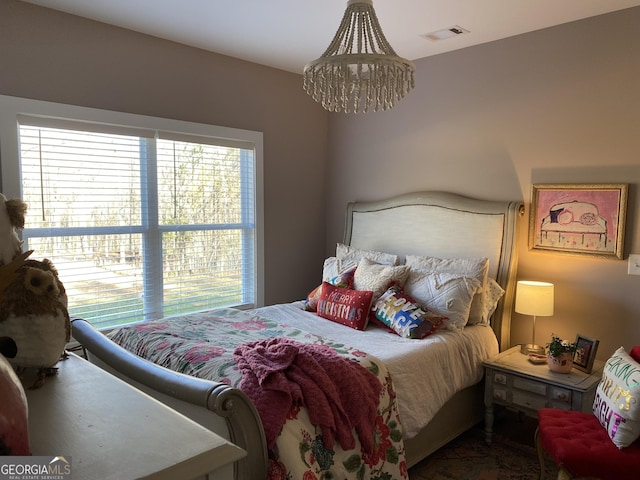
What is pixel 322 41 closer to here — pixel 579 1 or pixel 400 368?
pixel 579 1

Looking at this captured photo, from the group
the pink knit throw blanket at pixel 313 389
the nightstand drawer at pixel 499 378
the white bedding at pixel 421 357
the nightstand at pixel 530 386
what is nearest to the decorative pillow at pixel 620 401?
the nightstand at pixel 530 386

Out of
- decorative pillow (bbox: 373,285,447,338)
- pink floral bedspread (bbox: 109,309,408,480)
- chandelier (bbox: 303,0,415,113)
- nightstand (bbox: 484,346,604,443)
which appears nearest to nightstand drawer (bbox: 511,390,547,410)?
nightstand (bbox: 484,346,604,443)

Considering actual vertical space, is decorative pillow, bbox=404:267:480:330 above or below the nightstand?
above

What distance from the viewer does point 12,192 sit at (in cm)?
265

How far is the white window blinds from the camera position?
2840 mm

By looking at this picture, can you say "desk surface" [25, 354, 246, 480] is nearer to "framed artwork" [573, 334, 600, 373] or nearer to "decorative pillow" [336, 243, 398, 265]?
"framed artwork" [573, 334, 600, 373]

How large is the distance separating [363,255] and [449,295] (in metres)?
0.90

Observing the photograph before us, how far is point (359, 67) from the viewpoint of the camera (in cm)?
195

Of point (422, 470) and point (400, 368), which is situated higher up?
point (400, 368)

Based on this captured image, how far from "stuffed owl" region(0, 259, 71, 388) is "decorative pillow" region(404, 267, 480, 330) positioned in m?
2.36

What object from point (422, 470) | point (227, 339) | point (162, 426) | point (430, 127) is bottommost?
point (422, 470)

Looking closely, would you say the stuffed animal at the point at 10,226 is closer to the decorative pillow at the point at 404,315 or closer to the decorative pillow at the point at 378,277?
the decorative pillow at the point at 404,315

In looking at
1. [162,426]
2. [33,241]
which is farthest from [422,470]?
[33,241]

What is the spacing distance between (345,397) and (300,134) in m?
2.77
